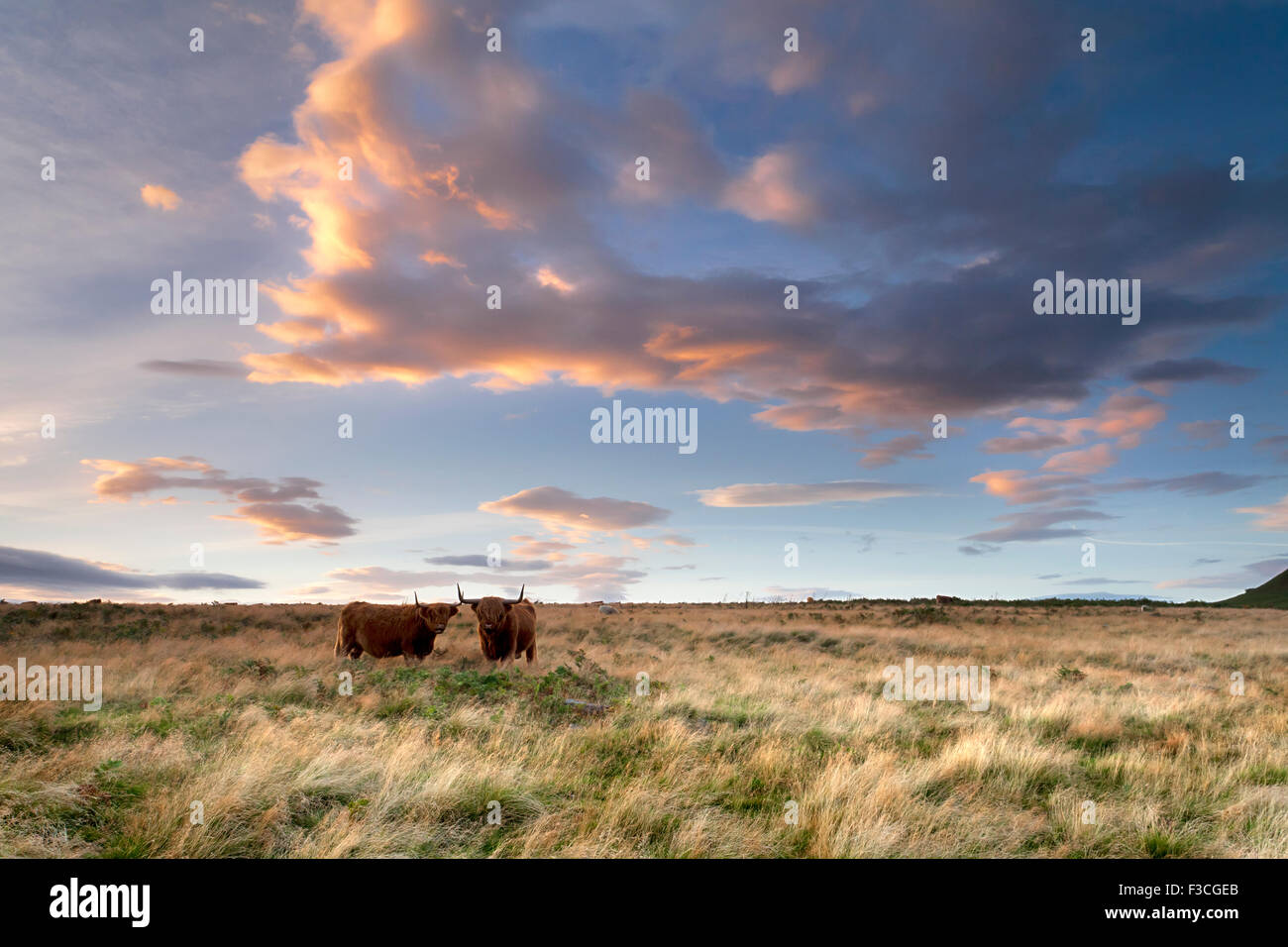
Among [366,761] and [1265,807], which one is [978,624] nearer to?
[1265,807]

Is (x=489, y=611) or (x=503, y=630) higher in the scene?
(x=489, y=611)

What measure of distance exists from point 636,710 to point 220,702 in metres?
7.04

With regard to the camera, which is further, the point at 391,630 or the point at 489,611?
the point at 391,630

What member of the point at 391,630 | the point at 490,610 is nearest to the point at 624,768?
the point at 490,610

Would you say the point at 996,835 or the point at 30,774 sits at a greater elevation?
Answer: the point at 30,774

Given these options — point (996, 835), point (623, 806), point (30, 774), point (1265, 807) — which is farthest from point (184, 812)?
point (1265, 807)

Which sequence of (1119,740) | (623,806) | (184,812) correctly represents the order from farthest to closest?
(1119,740) → (623,806) → (184,812)

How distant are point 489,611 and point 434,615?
2.57 metres

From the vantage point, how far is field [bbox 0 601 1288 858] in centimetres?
584

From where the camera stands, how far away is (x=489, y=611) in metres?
16.9

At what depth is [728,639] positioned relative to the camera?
2873 centimetres

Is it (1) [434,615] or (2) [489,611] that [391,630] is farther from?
(2) [489,611]

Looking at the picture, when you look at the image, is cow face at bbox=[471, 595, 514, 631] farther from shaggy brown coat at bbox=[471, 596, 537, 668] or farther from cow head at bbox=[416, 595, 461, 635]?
cow head at bbox=[416, 595, 461, 635]

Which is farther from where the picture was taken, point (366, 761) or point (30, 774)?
point (366, 761)
